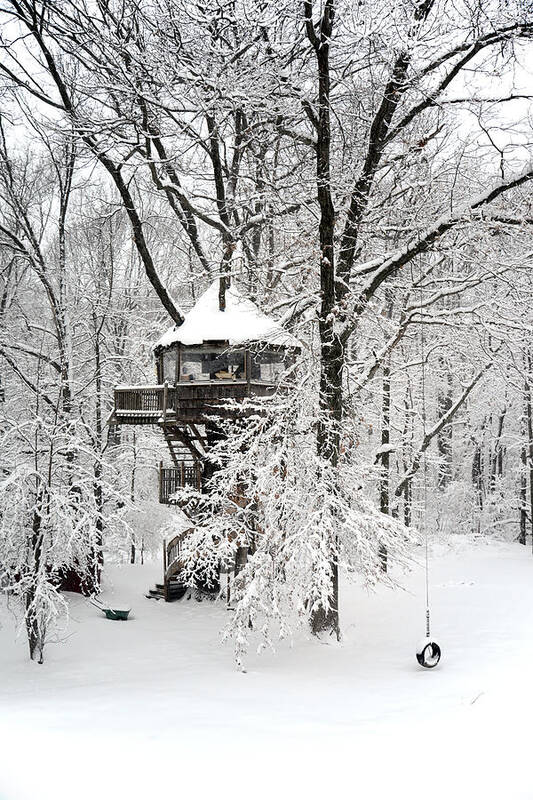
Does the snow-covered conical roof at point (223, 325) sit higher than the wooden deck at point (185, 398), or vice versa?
the snow-covered conical roof at point (223, 325)

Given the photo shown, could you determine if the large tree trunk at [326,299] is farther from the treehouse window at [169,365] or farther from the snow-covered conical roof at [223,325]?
the treehouse window at [169,365]

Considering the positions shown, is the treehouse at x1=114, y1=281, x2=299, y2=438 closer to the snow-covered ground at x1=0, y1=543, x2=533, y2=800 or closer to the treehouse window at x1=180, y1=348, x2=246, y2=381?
the treehouse window at x1=180, y1=348, x2=246, y2=381

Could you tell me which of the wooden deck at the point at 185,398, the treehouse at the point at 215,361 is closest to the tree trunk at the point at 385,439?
the treehouse at the point at 215,361

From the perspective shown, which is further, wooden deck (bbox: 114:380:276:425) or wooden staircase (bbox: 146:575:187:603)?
wooden staircase (bbox: 146:575:187:603)

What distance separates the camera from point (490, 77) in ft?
36.2

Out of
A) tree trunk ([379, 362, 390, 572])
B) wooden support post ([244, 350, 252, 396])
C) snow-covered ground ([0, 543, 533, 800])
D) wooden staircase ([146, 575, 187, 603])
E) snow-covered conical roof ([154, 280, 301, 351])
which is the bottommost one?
wooden staircase ([146, 575, 187, 603])

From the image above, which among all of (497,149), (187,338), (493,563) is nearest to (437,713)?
(497,149)

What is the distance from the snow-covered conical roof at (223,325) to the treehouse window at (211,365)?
299mm

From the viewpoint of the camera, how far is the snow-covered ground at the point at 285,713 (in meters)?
5.34

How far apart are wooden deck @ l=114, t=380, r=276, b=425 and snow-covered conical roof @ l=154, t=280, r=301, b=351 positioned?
87cm

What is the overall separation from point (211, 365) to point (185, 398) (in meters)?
0.84

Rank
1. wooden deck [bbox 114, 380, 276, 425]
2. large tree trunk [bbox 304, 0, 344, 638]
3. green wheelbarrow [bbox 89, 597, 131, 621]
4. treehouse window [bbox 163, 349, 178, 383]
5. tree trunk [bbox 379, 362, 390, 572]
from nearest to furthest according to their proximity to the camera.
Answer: large tree trunk [bbox 304, 0, 344, 638]
wooden deck [bbox 114, 380, 276, 425]
treehouse window [bbox 163, 349, 178, 383]
green wheelbarrow [bbox 89, 597, 131, 621]
tree trunk [bbox 379, 362, 390, 572]

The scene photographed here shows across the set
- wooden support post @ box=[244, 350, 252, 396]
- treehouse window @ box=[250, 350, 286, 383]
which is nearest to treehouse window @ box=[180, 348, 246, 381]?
wooden support post @ box=[244, 350, 252, 396]

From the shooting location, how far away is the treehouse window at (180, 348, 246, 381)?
14359mm
